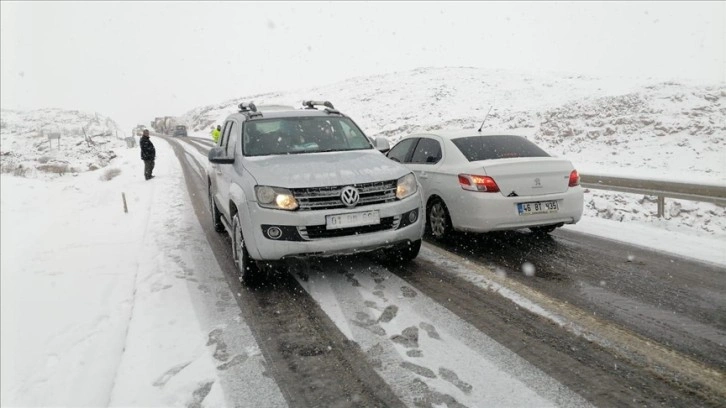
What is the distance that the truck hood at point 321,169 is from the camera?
15.4 ft

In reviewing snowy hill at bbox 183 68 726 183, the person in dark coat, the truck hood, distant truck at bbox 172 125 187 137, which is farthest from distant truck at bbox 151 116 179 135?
the truck hood

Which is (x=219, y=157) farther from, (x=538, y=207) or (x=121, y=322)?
(x=538, y=207)

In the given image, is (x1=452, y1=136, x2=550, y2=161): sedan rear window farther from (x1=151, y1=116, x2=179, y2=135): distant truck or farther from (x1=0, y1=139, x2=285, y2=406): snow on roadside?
(x1=151, y1=116, x2=179, y2=135): distant truck

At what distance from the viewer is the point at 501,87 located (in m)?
46.0

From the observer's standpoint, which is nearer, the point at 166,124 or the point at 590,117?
the point at 590,117

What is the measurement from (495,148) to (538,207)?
3.44 feet

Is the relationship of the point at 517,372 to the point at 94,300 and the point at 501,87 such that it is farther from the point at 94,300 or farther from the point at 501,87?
the point at 501,87

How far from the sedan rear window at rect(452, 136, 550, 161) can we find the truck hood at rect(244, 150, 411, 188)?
1.42 m

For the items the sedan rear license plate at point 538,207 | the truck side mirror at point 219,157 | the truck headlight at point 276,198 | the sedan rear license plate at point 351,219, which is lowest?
the sedan rear license plate at point 538,207

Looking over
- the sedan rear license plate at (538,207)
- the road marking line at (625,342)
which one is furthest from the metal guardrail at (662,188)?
the road marking line at (625,342)

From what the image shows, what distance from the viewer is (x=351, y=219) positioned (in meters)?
4.63

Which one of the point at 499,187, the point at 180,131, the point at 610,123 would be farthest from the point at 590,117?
the point at 180,131

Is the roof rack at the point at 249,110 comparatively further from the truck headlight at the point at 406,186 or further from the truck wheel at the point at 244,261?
the truck headlight at the point at 406,186

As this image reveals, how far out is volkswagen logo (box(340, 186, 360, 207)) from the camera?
461 centimetres
